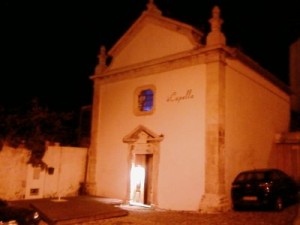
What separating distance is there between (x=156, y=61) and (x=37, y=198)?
8.26 metres

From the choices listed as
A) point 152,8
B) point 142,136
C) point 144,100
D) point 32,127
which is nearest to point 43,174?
point 32,127

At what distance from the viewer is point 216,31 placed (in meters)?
14.2

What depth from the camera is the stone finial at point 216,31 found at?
46.1 feet

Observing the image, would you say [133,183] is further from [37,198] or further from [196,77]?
[196,77]

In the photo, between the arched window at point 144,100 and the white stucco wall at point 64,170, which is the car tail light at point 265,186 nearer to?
the arched window at point 144,100

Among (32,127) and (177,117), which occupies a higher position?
(177,117)

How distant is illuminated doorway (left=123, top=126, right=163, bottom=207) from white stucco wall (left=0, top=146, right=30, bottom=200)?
473 cm

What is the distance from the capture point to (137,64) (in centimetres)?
1675

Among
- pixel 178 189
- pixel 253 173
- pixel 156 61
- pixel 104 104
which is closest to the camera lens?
pixel 253 173

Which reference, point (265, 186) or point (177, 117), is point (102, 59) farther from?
point (265, 186)

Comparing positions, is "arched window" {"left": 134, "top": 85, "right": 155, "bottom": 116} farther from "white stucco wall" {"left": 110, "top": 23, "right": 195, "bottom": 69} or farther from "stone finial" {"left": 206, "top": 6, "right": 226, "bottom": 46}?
"stone finial" {"left": 206, "top": 6, "right": 226, "bottom": 46}

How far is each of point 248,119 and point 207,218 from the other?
5.78 metres

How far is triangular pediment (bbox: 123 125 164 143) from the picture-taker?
50.8 feet

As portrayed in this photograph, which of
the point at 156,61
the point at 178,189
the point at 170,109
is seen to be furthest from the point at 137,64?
the point at 178,189
